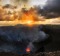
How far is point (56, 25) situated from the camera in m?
2.67

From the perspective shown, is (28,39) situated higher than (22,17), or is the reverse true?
(22,17)

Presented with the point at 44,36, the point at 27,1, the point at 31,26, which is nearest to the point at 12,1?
the point at 27,1

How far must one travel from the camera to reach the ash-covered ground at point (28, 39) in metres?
2.67

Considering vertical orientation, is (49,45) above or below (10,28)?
below

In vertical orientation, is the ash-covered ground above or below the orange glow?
below

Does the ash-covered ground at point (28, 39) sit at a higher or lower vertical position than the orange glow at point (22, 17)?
lower

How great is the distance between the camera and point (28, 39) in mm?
2682

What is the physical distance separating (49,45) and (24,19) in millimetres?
388

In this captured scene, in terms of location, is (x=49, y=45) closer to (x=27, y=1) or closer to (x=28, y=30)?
(x=28, y=30)

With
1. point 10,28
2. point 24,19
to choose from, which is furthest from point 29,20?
point 10,28

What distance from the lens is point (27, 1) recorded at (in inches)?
105

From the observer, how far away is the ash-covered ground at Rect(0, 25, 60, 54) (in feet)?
8.76

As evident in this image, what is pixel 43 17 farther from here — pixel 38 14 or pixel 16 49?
pixel 16 49

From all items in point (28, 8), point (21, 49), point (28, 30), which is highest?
point (28, 8)
